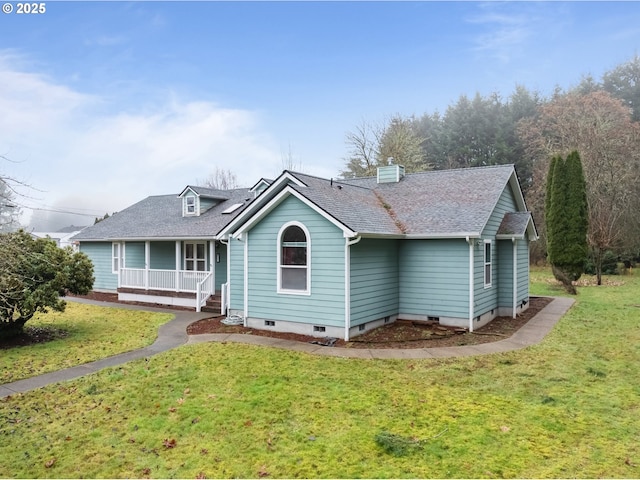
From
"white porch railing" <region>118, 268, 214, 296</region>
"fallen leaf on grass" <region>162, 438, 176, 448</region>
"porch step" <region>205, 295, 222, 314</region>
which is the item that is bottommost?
"fallen leaf on grass" <region>162, 438, 176, 448</region>

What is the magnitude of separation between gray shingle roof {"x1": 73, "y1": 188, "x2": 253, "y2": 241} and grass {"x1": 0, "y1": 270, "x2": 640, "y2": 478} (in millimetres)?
9323

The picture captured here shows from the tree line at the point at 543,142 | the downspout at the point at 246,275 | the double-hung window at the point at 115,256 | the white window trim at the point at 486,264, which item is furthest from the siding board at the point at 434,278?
the double-hung window at the point at 115,256

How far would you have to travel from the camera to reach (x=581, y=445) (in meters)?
5.55

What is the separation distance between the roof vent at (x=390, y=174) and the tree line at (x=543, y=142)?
37.8 ft

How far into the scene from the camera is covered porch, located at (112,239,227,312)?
17422 mm

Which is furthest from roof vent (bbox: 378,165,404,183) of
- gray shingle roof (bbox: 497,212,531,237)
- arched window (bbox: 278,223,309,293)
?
arched window (bbox: 278,223,309,293)

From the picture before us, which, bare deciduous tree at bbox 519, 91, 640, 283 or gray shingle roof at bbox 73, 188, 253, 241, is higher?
bare deciduous tree at bbox 519, 91, 640, 283

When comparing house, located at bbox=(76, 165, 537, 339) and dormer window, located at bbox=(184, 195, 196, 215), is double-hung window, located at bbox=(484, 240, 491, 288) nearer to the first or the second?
house, located at bbox=(76, 165, 537, 339)

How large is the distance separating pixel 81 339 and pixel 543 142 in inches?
1323

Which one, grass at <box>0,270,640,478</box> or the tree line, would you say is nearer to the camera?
grass at <box>0,270,640,478</box>

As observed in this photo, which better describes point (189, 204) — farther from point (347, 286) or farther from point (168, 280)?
point (347, 286)

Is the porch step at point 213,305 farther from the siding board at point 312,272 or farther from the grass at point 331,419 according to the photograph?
the grass at point 331,419

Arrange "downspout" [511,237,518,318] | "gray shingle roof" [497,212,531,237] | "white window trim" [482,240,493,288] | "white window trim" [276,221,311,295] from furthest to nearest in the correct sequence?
"downspout" [511,237,518,318], "gray shingle roof" [497,212,531,237], "white window trim" [482,240,493,288], "white window trim" [276,221,311,295]

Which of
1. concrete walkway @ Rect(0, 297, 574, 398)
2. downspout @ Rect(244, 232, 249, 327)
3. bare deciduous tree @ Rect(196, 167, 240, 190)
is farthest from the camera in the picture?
bare deciduous tree @ Rect(196, 167, 240, 190)
